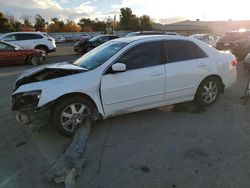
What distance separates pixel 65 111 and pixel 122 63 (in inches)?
50.7

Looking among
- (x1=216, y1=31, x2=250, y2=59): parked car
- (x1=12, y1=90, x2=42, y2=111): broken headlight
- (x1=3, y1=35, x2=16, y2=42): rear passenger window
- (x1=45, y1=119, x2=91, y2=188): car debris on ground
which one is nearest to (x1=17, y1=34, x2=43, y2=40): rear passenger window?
(x1=3, y1=35, x2=16, y2=42): rear passenger window

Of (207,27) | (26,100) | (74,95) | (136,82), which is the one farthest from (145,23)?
(26,100)

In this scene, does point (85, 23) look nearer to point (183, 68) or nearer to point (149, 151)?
point (183, 68)

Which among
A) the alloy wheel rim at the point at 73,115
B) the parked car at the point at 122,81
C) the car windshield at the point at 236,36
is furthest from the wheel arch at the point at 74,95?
the car windshield at the point at 236,36

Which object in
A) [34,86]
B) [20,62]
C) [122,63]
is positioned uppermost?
[122,63]

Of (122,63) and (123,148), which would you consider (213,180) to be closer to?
(123,148)

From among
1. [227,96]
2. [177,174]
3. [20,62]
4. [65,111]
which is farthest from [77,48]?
[177,174]

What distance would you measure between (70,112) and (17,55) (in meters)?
10.3

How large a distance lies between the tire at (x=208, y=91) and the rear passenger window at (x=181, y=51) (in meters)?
0.60

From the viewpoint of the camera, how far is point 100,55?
5.17 metres

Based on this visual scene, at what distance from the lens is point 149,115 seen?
5.48 meters

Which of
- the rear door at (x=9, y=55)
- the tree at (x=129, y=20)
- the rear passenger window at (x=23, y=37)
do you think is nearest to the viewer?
the rear door at (x=9, y=55)

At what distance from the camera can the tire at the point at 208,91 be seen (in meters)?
5.70

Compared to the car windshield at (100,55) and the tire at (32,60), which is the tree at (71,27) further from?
the car windshield at (100,55)
